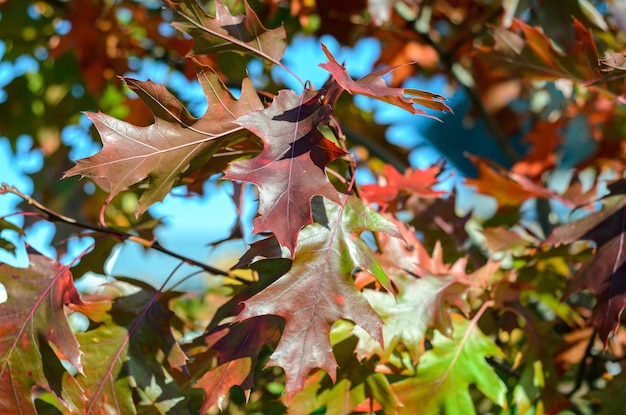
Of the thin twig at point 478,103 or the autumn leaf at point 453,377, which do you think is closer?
the autumn leaf at point 453,377

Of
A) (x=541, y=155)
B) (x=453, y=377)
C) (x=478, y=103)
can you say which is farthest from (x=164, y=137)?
(x=478, y=103)

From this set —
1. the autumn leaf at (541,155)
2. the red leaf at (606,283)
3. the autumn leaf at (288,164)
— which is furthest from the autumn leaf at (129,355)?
the autumn leaf at (541,155)

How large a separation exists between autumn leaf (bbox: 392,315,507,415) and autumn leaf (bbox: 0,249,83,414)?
0.40 m

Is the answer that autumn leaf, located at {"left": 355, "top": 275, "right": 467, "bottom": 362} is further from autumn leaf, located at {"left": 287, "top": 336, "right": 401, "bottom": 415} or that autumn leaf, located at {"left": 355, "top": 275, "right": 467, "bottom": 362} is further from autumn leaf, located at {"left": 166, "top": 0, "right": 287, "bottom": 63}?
autumn leaf, located at {"left": 166, "top": 0, "right": 287, "bottom": 63}

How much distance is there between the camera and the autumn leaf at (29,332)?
29.1 inches

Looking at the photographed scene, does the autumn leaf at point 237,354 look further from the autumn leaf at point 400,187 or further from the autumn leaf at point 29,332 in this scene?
the autumn leaf at point 400,187

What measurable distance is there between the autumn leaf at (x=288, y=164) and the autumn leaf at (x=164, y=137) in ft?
0.14

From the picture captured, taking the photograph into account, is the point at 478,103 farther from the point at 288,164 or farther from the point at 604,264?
the point at 288,164

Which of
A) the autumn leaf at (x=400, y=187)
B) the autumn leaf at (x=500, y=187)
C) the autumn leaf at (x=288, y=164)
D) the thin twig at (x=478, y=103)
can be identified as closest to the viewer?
the autumn leaf at (x=288, y=164)

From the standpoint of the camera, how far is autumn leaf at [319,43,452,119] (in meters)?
0.67

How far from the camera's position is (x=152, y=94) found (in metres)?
0.72

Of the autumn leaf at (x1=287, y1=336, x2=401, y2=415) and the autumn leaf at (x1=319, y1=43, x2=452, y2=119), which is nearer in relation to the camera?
the autumn leaf at (x1=319, y1=43, x2=452, y2=119)

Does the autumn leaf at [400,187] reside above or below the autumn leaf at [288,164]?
below

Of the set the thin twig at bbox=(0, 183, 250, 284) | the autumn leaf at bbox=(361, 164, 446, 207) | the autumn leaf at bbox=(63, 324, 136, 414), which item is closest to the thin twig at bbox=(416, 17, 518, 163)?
the autumn leaf at bbox=(361, 164, 446, 207)
